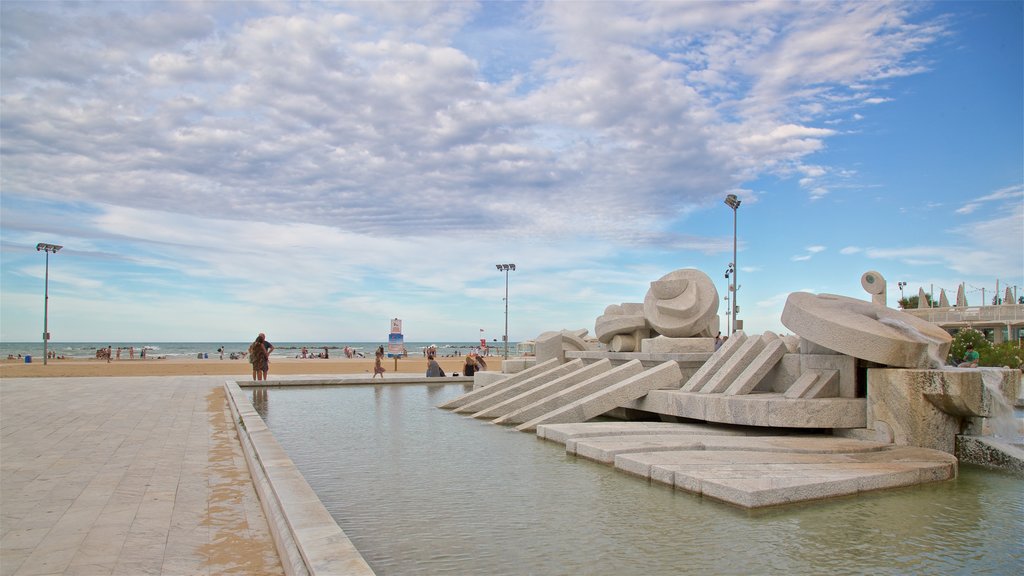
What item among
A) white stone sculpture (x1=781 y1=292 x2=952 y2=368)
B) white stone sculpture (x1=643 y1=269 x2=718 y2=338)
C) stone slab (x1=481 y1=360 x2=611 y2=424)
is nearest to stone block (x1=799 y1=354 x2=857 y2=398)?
white stone sculpture (x1=781 y1=292 x2=952 y2=368)

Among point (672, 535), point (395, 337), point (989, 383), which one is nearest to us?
point (672, 535)

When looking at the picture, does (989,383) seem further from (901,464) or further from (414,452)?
(414,452)

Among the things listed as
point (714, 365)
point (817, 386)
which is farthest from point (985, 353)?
point (817, 386)

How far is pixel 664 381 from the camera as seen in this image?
37.5ft

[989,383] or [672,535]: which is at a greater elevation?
[989,383]

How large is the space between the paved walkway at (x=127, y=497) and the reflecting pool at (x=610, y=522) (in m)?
0.84

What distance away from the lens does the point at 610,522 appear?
5.61m

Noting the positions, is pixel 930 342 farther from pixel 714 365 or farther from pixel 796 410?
pixel 714 365

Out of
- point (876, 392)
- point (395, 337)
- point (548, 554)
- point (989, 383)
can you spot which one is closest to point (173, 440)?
point (548, 554)

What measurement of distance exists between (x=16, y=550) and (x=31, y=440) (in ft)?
17.4

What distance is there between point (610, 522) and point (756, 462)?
264 cm

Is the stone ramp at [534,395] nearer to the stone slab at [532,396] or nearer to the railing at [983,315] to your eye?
the stone slab at [532,396]

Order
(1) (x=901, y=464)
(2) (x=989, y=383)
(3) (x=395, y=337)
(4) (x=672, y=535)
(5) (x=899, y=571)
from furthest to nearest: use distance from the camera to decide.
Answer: (3) (x=395, y=337) < (2) (x=989, y=383) < (1) (x=901, y=464) < (4) (x=672, y=535) < (5) (x=899, y=571)

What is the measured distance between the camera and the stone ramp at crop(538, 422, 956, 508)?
6367 millimetres
